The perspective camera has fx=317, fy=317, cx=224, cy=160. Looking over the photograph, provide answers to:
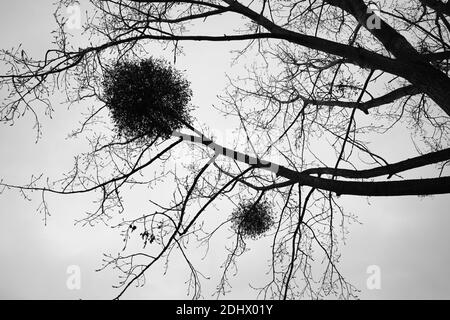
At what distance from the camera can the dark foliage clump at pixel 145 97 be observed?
310 centimetres

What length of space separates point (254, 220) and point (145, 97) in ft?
6.64

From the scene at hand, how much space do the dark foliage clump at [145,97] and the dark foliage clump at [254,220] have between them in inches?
58.5

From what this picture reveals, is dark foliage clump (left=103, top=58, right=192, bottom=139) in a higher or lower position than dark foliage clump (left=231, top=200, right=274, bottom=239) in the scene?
higher

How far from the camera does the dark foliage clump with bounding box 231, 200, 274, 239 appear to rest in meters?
4.02

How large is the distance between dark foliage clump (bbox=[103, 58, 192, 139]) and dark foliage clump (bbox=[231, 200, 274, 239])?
4.87ft

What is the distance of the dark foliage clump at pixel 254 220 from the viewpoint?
158 inches

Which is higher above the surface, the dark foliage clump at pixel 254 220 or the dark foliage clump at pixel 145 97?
the dark foliage clump at pixel 145 97

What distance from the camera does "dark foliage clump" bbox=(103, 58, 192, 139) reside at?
10.2ft

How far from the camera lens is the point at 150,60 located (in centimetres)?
320

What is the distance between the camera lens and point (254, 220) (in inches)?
159
